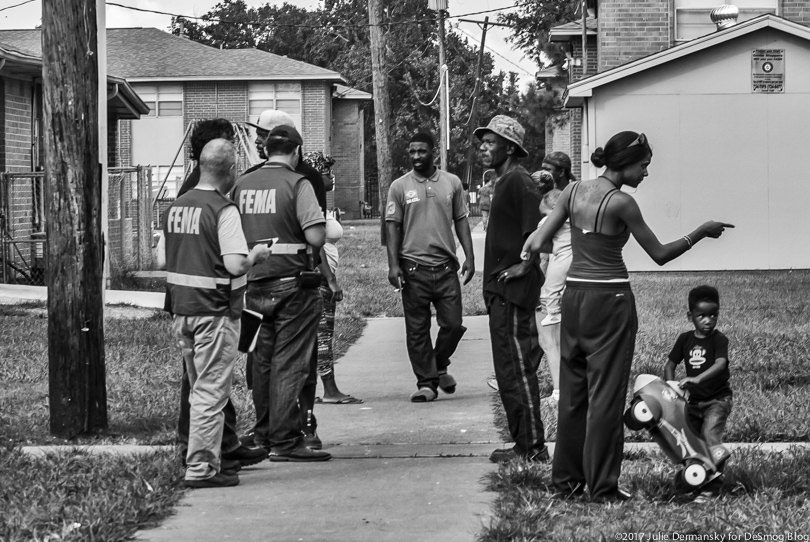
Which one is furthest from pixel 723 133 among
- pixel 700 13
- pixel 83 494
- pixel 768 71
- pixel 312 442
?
pixel 83 494

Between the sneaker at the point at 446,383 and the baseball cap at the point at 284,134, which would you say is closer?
the baseball cap at the point at 284,134

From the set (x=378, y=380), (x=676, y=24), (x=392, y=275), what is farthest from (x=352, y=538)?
(x=676, y=24)

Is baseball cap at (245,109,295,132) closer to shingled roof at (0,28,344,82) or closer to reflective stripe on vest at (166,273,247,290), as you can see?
reflective stripe on vest at (166,273,247,290)

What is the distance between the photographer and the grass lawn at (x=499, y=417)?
5.13 metres

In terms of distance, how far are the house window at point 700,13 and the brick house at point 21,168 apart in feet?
37.4

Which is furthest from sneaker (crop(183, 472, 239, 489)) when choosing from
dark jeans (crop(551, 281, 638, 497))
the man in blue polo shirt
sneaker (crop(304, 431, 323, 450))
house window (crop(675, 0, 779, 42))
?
house window (crop(675, 0, 779, 42))

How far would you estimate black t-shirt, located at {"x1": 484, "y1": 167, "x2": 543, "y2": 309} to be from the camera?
6316 mm

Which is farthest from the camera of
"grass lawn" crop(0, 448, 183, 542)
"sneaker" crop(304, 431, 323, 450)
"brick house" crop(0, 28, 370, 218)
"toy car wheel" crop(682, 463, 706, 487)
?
"brick house" crop(0, 28, 370, 218)

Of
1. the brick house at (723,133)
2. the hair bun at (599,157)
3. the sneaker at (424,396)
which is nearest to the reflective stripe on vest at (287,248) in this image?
the hair bun at (599,157)

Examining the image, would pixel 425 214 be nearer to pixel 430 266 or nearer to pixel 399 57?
pixel 430 266

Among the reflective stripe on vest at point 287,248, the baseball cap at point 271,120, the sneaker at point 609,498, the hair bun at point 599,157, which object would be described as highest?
the baseball cap at point 271,120

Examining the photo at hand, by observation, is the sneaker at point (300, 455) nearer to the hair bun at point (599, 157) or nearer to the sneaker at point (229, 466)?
the sneaker at point (229, 466)

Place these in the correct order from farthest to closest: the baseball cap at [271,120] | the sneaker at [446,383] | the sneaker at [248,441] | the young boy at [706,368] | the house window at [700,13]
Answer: the house window at [700,13] < the sneaker at [446,383] < the baseball cap at [271,120] < the sneaker at [248,441] < the young boy at [706,368]

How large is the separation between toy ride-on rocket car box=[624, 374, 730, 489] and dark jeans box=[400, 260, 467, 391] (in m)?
3.31
